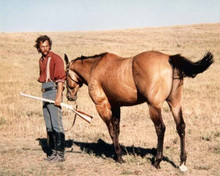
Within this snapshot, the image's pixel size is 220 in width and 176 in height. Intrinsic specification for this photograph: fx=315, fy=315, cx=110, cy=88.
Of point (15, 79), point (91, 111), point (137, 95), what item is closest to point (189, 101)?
point (91, 111)

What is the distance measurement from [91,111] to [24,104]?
284cm

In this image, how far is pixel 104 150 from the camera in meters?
7.51

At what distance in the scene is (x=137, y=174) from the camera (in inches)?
226

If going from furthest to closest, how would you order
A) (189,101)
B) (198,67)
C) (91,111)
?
(189,101) < (91,111) < (198,67)

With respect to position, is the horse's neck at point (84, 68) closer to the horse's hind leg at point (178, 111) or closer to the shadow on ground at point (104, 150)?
the shadow on ground at point (104, 150)

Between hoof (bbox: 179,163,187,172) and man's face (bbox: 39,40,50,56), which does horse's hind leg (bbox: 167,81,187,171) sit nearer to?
hoof (bbox: 179,163,187,172)

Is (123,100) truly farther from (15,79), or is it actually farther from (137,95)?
(15,79)

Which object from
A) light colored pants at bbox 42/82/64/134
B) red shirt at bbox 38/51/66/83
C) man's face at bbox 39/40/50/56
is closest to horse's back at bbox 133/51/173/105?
red shirt at bbox 38/51/66/83

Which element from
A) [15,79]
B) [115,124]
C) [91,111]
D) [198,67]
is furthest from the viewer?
[15,79]

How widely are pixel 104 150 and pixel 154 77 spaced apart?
2.71 metres

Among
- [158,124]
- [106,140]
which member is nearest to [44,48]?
[158,124]

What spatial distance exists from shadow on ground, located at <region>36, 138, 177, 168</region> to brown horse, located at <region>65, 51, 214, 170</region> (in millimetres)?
583

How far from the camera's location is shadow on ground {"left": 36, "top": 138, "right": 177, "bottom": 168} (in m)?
6.85

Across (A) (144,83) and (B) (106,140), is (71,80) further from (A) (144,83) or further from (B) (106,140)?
(A) (144,83)
